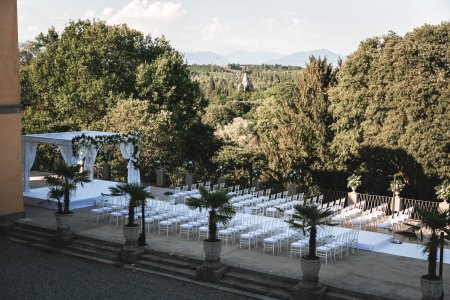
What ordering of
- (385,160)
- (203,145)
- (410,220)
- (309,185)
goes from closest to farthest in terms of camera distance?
(410,220) → (385,160) → (309,185) → (203,145)

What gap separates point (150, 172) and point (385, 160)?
15.0 m

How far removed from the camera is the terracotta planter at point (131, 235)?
55.5ft

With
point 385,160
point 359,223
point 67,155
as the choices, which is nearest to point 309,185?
point 385,160

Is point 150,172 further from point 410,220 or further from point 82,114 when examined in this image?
point 410,220

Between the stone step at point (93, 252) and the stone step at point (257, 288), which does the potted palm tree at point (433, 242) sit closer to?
the stone step at point (257, 288)

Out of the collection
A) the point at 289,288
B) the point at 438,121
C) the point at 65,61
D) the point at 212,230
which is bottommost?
the point at 289,288

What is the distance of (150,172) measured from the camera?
34.3 metres

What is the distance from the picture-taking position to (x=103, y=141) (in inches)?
966

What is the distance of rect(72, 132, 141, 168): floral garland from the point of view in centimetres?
2370

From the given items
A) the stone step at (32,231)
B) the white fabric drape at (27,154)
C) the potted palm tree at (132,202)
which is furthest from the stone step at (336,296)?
the white fabric drape at (27,154)

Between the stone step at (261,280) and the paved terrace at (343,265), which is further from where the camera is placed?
the stone step at (261,280)

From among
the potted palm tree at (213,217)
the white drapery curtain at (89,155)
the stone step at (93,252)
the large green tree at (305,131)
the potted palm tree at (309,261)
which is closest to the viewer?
the potted palm tree at (309,261)

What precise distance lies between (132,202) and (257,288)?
4.82 m

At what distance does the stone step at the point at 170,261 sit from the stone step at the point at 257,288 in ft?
4.73
